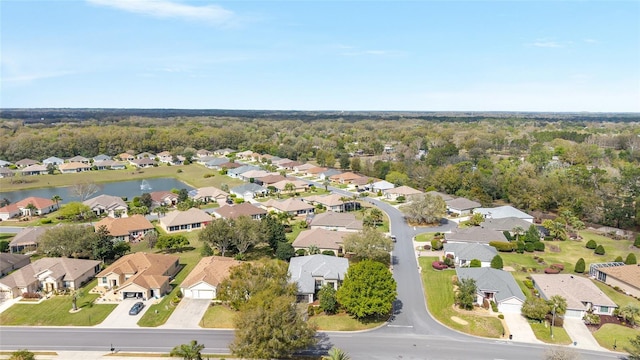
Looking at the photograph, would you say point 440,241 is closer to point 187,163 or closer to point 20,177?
point 187,163

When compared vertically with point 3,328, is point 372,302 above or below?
above

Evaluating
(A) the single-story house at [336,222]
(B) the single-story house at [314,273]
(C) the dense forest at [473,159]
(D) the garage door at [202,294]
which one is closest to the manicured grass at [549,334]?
(B) the single-story house at [314,273]

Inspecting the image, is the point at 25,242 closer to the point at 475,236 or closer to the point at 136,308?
the point at 136,308

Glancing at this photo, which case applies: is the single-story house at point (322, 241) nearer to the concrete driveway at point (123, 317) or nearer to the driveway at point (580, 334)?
the concrete driveway at point (123, 317)

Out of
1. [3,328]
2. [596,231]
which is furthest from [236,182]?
[596,231]

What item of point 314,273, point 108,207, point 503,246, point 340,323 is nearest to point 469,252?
point 503,246
